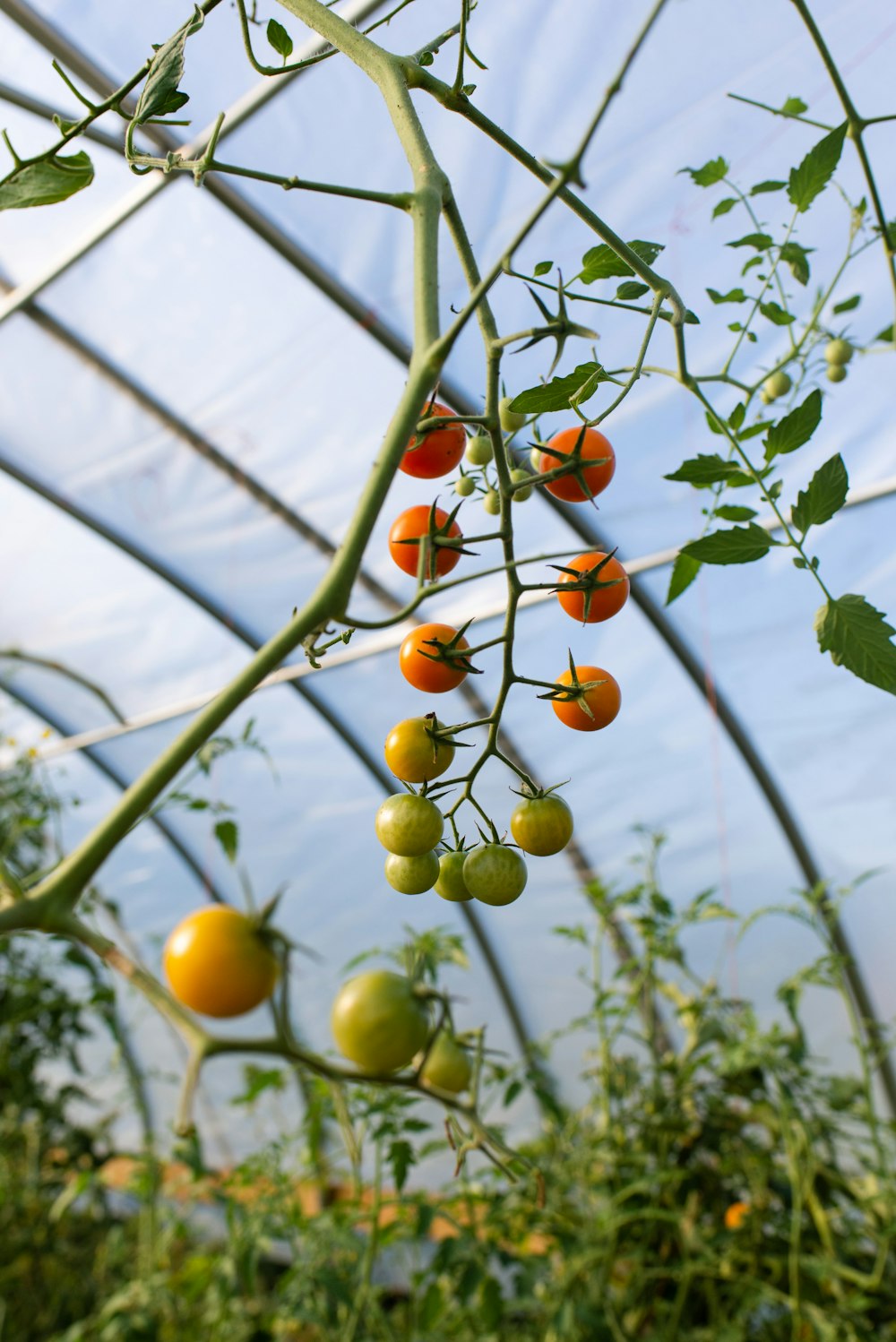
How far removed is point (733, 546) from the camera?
2.01ft

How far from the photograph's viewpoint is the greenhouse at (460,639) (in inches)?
20.2

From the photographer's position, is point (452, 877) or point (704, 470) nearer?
point (452, 877)

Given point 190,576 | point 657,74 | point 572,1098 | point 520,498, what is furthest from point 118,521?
point 520,498

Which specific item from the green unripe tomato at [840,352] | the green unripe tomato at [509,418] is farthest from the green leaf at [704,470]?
the green unripe tomato at [840,352]

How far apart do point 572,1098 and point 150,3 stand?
394 cm

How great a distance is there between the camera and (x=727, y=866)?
139 inches

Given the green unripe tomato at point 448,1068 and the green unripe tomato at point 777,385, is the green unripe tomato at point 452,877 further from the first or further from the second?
the green unripe tomato at point 777,385

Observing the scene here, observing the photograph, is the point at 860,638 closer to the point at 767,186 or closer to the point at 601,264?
the point at 601,264

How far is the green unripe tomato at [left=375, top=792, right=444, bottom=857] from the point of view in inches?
19.3

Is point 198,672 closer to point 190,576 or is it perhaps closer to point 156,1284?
point 190,576

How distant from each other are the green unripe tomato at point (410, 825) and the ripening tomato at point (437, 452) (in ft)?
0.67

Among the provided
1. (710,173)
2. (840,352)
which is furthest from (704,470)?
(840,352)

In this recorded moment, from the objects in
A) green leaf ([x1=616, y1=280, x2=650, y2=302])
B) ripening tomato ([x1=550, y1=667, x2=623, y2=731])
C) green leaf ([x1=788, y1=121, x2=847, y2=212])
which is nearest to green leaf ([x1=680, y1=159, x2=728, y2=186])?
green leaf ([x1=788, y1=121, x2=847, y2=212])

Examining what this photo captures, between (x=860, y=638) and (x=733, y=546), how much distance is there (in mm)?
92
